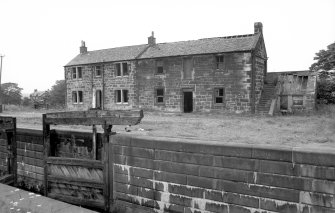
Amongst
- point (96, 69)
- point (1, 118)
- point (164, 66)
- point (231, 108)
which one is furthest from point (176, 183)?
point (96, 69)

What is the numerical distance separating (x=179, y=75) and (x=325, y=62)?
17223mm

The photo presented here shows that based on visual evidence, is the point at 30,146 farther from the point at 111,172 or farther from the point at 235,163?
the point at 235,163

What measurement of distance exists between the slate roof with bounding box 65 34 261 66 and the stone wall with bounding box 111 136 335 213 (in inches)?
675

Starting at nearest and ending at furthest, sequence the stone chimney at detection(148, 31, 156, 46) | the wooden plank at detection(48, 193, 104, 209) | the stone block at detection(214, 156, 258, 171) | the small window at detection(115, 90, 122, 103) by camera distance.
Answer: the stone block at detection(214, 156, 258, 171)
the wooden plank at detection(48, 193, 104, 209)
the small window at detection(115, 90, 122, 103)
the stone chimney at detection(148, 31, 156, 46)

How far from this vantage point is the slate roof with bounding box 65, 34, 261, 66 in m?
23.5

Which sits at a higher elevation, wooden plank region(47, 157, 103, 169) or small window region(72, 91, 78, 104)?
small window region(72, 91, 78, 104)

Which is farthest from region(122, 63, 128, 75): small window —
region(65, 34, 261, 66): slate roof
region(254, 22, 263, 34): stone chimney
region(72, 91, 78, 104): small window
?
region(254, 22, 263, 34): stone chimney

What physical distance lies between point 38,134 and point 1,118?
2.02m

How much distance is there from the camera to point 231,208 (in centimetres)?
614

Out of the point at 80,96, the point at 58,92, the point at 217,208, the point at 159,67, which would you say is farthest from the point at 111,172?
the point at 58,92

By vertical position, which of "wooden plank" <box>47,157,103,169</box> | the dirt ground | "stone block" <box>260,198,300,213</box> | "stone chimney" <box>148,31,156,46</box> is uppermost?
"stone chimney" <box>148,31,156,46</box>

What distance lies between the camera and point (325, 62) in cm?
3133

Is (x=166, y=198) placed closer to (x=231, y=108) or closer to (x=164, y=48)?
(x=231, y=108)

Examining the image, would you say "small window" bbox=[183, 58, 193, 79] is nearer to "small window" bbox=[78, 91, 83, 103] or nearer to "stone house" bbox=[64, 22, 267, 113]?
"stone house" bbox=[64, 22, 267, 113]
